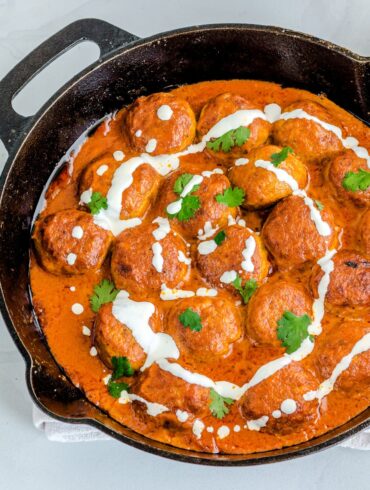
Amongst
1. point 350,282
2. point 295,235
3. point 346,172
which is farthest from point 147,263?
point 346,172

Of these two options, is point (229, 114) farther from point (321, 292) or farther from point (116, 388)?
point (116, 388)

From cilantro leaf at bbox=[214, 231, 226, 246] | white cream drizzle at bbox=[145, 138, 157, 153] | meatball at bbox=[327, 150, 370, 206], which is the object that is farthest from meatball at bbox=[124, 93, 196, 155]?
meatball at bbox=[327, 150, 370, 206]

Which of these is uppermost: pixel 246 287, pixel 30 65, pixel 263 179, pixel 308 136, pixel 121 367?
pixel 30 65

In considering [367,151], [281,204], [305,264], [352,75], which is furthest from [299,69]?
[305,264]

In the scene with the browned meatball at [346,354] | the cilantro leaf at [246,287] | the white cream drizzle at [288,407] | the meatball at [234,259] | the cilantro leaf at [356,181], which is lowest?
the white cream drizzle at [288,407]

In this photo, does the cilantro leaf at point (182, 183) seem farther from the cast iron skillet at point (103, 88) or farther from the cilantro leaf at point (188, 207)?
the cast iron skillet at point (103, 88)

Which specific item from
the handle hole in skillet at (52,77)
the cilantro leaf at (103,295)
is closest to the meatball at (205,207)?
the cilantro leaf at (103,295)
